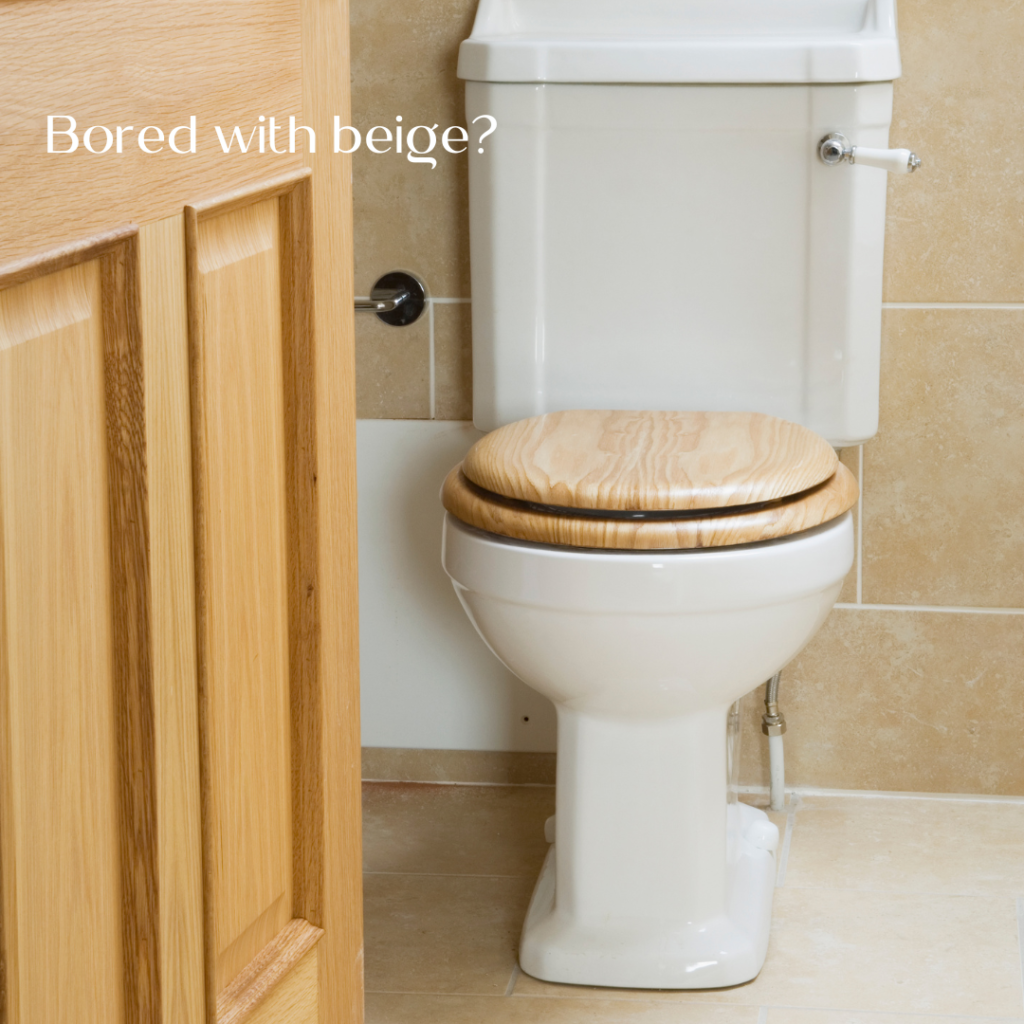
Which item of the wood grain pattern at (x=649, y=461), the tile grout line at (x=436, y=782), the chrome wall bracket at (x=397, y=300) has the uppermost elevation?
the chrome wall bracket at (x=397, y=300)

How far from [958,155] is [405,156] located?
2.01 ft

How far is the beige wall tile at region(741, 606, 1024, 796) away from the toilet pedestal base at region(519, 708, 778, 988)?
419 millimetres

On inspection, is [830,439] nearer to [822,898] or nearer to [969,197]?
[969,197]

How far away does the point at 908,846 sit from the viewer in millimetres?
→ 1586

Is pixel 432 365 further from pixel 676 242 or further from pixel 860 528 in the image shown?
pixel 860 528

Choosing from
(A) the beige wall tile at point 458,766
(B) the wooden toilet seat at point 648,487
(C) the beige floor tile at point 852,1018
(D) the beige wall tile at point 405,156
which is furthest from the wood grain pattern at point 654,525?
(A) the beige wall tile at point 458,766

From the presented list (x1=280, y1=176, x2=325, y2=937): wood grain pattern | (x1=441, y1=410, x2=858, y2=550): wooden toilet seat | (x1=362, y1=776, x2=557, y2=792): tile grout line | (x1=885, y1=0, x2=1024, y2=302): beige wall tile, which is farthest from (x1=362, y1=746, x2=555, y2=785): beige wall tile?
(x1=280, y1=176, x2=325, y2=937): wood grain pattern

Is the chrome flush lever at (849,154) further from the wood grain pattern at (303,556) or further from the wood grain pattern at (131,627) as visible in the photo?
the wood grain pattern at (131,627)

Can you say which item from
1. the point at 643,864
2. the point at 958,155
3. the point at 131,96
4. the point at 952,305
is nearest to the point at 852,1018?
the point at 643,864

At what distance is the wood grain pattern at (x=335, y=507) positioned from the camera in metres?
0.82

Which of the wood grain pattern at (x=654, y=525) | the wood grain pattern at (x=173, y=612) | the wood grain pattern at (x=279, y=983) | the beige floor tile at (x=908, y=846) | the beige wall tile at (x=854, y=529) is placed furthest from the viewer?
the beige wall tile at (x=854, y=529)

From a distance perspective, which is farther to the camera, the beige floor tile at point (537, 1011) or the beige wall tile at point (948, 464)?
the beige wall tile at point (948, 464)

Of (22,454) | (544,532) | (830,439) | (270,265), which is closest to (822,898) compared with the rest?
(830,439)

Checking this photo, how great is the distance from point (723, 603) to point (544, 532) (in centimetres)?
15
